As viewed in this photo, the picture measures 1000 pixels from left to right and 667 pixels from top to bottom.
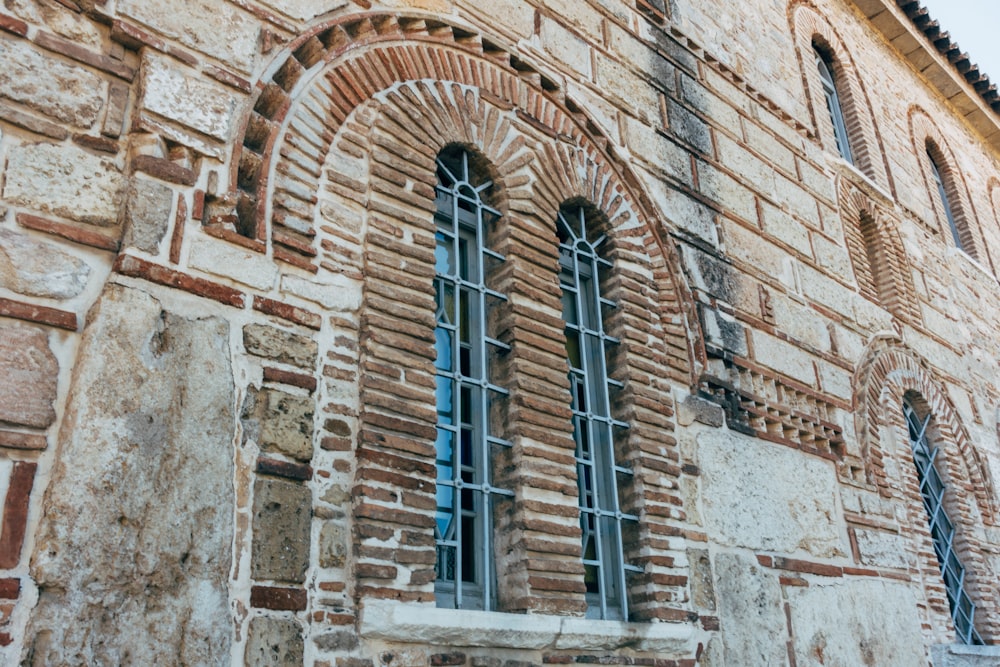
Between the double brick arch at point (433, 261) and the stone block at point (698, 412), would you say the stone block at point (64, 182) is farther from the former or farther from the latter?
the stone block at point (698, 412)

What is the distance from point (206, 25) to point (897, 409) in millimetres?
5143

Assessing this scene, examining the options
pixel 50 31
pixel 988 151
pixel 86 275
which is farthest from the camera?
pixel 988 151

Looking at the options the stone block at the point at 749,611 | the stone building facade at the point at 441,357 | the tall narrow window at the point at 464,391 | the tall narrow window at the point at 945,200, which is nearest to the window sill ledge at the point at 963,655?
the stone building facade at the point at 441,357

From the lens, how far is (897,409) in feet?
19.9

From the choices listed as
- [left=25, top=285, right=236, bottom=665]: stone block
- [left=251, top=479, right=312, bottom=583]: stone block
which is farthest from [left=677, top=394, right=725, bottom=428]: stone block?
[left=25, top=285, right=236, bottom=665]: stone block

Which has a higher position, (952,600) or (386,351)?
(386,351)

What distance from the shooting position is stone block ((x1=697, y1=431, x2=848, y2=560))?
4.12m

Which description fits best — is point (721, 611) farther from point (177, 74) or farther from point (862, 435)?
point (177, 74)

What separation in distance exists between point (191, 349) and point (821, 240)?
4.67 meters

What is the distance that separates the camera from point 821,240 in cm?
595

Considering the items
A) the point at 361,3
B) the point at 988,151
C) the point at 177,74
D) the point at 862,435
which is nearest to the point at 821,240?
the point at 862,435

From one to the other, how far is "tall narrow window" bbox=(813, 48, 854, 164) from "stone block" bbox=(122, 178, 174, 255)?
20.6ft

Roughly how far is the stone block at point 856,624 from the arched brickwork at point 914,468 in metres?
0.55

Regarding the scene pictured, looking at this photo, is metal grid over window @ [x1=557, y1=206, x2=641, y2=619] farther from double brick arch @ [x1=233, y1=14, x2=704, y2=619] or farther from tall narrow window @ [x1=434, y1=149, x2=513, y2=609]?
tall narrow window @ [x1=434, y1=149, x2=513, y2=609]
